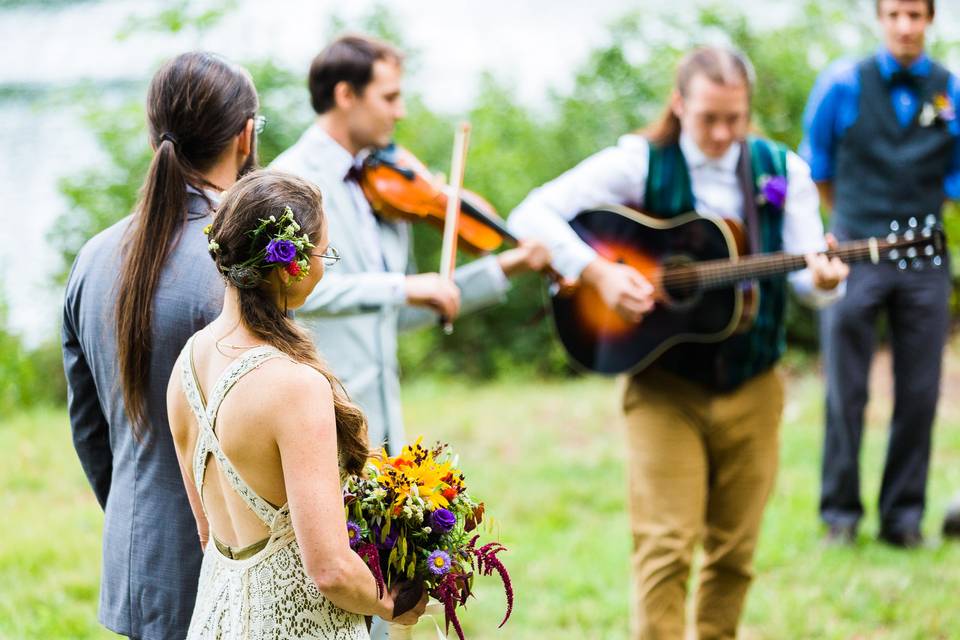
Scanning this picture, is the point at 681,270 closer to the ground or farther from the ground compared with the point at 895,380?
farther from the ground

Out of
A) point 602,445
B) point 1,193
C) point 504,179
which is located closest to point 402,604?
point 602,445

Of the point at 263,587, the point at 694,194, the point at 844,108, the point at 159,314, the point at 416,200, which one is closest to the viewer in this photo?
the point at 263,587

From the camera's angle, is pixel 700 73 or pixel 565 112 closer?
pixel 700 73

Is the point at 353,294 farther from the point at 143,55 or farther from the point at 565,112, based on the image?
the point at 143,55

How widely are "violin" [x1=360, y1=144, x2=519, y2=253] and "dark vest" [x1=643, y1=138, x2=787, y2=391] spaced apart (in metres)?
0.53

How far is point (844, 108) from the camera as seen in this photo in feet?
17.5

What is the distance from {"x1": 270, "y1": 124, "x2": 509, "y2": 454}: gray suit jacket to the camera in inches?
130

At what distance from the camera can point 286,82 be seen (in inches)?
357

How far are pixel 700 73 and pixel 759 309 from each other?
79 cm

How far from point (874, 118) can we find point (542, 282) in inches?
179

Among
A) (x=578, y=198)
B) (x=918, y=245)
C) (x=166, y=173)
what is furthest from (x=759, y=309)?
(x=166, y=173)

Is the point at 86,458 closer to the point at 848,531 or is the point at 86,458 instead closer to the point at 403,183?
the point at 403,183

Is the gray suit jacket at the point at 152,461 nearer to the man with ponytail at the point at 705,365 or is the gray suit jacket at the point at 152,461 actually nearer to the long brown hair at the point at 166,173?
the long brown hair at the point at 166,173

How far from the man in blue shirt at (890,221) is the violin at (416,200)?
84.2 inches
